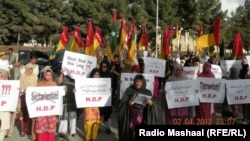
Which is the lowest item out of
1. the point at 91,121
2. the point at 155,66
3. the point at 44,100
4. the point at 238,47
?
the point at 91,121

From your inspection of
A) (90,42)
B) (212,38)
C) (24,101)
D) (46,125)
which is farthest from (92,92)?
(212,38)

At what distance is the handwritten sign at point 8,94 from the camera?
7.11 metres

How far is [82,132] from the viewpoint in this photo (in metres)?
9.25

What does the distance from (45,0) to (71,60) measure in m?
40.2

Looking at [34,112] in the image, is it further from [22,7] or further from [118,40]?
[22,7]

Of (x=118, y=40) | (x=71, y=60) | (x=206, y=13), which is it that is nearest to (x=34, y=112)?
(x=71, y=60)

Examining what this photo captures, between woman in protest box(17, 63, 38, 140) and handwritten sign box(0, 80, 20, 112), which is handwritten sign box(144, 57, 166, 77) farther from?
handwritten sign box(0, 80, 20, 112)

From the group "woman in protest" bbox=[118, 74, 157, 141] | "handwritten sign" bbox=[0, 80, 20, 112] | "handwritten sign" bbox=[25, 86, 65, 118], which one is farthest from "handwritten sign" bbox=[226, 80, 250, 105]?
"handwritten sign" bbox=[0, 80, 20, 112]

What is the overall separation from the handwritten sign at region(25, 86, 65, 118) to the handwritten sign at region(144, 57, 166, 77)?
194 inches

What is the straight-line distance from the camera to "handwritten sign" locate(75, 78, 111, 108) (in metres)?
7.69

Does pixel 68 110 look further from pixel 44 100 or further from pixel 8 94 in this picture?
pixel 8 94

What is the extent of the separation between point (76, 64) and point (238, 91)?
3385 mm

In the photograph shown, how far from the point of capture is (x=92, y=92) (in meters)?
7.78

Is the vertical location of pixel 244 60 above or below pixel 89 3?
below
